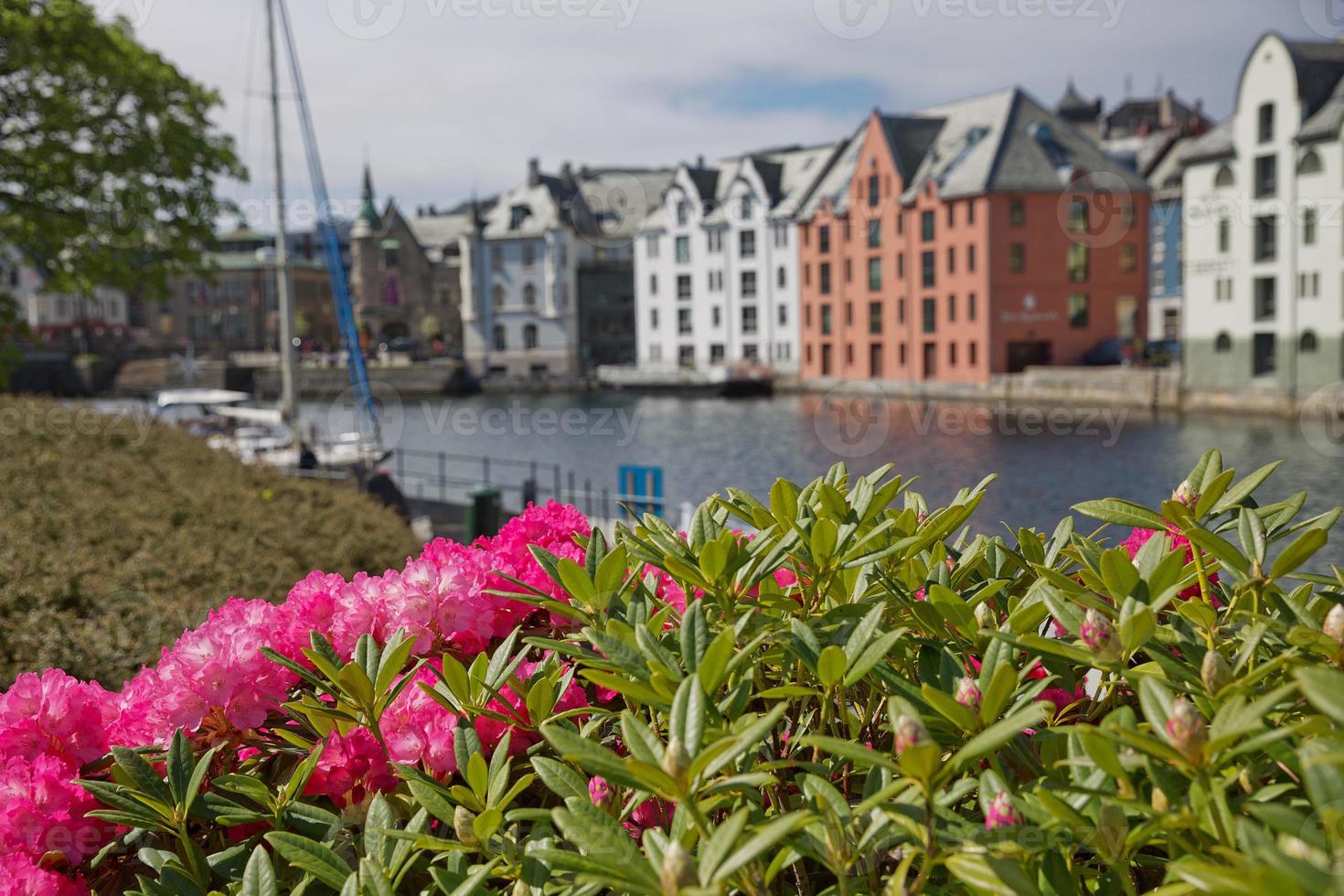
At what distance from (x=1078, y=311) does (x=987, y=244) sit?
21.3 ft

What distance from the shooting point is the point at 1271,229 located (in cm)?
5081

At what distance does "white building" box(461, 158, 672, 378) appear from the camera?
333 feet

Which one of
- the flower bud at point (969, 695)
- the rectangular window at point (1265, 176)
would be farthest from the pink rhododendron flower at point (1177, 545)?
the rectangular window at point (1265, 176)

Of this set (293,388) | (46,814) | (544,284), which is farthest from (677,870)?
(544,284)

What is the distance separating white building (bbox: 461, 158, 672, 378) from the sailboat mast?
6660cm

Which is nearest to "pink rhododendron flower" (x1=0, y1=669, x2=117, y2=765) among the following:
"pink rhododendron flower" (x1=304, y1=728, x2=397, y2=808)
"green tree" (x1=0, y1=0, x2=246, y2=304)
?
"pink rhododendron flower" (x1=304, y1=728, x2=397, y2=808)

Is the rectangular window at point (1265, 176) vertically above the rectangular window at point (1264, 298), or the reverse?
the rectangular window at point (1265, 176)

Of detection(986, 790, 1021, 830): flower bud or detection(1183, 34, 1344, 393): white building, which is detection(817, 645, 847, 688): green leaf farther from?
detection(1183, 34, 1344, 393): white building

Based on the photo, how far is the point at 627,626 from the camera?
1.95 m

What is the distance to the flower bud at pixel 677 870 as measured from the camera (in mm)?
1312

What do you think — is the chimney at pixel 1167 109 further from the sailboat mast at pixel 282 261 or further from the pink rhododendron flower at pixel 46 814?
the pink rhododendron flower at pixel 46 814

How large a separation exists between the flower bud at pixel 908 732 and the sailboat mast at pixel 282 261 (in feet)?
98.7

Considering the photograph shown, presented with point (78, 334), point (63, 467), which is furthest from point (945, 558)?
point (78, 334)

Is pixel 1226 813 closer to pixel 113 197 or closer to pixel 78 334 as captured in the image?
pixel 113 197
